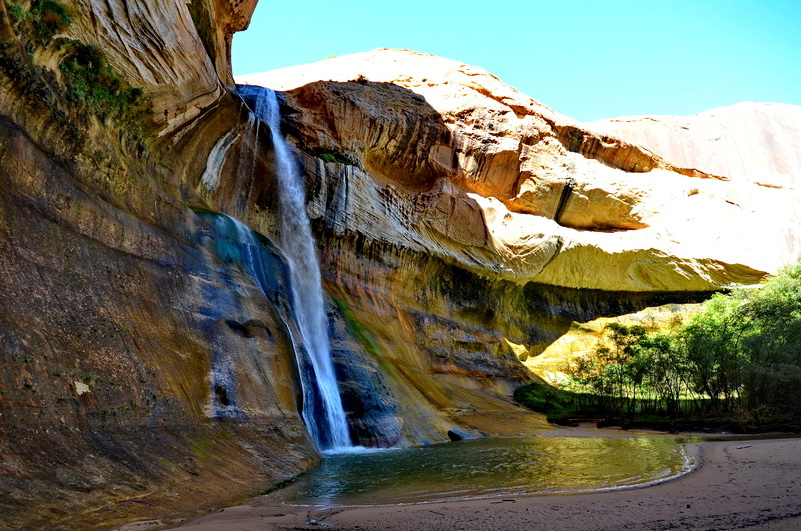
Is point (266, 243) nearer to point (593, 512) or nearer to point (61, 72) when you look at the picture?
point (61, 72)

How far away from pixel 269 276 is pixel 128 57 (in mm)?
6579

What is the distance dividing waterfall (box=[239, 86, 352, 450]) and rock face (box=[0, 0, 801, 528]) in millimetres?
599

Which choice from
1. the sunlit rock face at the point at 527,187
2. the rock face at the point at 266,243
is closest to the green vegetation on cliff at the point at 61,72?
the rock face at the point at 266,243

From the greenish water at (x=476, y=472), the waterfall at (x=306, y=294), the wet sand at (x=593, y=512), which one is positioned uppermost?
the waterfall at (x=306, y=294)

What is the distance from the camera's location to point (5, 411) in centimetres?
667

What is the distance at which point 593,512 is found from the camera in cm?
641

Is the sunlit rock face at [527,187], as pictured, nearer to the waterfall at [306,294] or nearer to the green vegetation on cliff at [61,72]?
the waterfall at [306,294]

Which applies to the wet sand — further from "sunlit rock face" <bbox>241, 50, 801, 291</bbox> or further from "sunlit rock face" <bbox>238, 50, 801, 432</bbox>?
"sunlit rock face" <bbox>241, 50, 801, 291</bbox>

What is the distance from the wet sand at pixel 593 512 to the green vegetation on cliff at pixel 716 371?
38.8ft

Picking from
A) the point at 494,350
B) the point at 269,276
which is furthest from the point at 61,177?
the point at 494,350

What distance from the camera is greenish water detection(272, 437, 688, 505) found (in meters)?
8.54

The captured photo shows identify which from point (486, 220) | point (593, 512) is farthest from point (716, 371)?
point (593, 512)

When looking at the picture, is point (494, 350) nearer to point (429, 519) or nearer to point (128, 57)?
point (128, 57)

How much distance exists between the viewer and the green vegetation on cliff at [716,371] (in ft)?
63.2
